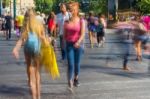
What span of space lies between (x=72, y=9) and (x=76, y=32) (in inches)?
18.4

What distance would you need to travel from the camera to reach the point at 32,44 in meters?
10.1

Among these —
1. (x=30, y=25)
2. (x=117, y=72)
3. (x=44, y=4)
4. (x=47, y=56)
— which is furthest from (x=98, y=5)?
(x=30, y=25)

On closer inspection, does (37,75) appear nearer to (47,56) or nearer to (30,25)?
(47,56)

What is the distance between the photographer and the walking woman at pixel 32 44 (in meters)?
10.1

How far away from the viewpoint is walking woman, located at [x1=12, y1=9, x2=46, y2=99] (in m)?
10.1

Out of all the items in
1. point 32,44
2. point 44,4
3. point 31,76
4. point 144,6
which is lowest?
point 31,76

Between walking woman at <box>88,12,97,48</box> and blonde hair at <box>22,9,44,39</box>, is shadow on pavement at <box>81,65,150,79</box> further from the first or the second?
walking woman at <box>88,12,97,48</box>

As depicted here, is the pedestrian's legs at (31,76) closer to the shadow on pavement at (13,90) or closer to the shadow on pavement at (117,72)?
the shadow on pavement at (13,90)

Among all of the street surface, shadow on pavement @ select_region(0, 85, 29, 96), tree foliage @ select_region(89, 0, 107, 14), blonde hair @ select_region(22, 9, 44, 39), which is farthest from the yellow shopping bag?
tree foliage @ select_region(89, 0, 107, 14)

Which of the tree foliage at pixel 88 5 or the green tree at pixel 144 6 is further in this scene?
the tree foliage at pixel 88 5

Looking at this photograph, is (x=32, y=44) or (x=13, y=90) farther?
(x=13, y=90)

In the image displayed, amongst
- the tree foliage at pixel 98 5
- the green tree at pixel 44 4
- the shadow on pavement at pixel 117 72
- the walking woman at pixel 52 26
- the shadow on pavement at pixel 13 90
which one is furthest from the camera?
the green tree at pixel 44 4

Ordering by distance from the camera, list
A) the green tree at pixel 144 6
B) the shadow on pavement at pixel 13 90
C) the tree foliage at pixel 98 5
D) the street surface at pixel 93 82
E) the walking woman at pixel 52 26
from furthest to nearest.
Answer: the tree foliage at pixel 98 5 → the green tree at pixel 144 6 → the walking woman at pixel 52 26 → the shadow on pavement at pixel 13 90 → the street surface at pixel 93 82

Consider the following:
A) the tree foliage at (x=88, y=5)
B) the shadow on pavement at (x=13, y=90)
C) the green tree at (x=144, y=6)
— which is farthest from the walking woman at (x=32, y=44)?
the tree foliage at (x=88, y=5)
